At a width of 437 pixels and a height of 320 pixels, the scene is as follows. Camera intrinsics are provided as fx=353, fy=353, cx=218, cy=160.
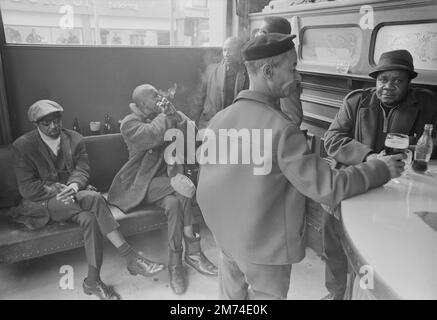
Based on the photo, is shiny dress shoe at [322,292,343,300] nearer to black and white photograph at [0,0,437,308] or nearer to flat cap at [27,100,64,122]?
black and white photograph at [0,0,437,308]

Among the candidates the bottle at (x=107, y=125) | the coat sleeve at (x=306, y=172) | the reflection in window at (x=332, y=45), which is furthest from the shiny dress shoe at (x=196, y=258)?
the reflection in window at (x=332, y=45)

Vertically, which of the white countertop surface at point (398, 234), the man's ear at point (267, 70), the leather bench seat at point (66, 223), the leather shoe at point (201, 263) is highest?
the man's ear at point (267, 70)

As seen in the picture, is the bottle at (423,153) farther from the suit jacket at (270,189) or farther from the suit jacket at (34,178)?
the suit jacket at (34,178)

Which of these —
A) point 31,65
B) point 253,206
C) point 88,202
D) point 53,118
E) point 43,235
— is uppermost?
point 31,65

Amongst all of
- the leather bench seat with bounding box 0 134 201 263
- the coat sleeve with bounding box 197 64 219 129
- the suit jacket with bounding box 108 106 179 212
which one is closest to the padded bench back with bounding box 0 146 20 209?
the leather bench seat with bounding box 0 134 201 263

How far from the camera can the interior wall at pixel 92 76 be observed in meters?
3.14

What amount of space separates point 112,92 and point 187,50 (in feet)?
3.25

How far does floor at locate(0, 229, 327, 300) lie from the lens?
245cm

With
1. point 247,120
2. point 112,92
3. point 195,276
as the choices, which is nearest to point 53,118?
point 112,92

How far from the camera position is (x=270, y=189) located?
51.3 inches

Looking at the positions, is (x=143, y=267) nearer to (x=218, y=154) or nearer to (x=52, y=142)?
(x=52, y=142)

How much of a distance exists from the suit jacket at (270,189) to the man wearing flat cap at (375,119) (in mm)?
697

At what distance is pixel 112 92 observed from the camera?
359cm
